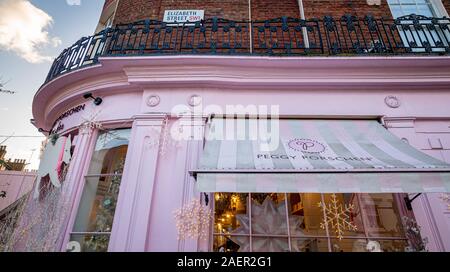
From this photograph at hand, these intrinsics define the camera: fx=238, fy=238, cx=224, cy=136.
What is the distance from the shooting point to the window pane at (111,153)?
15.0 ft

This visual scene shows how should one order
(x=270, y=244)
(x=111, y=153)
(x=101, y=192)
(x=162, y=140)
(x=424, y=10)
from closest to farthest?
(x=270, y=244) → (x=162, y=140) → (x=101, y=192) → (x=111, y=153) → (x=424, y=10)

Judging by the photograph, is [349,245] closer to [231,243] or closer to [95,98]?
[231,243]

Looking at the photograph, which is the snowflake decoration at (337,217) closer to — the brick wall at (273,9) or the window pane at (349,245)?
the window pane at (349,245)

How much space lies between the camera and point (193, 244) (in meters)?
3.48

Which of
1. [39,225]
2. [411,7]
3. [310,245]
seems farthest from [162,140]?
[411,7]

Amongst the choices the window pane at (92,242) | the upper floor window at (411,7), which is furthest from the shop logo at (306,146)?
the upper floor window at (411,7)

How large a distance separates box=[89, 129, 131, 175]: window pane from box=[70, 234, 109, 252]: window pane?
1.14m

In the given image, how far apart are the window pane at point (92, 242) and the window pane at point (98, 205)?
112 mm

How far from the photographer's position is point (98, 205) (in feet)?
14.0

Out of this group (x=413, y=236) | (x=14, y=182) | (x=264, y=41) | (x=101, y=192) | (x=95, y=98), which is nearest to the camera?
(x=413, y=236)

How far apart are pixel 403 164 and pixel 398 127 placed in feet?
5.47

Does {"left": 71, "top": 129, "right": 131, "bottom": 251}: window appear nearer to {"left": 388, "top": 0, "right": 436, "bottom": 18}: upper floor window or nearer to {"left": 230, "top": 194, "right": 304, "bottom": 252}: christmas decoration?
{"left": 230, "top": 194, "right": 304, "bottom": 252}: christmas decoration

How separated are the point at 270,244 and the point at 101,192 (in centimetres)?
310
